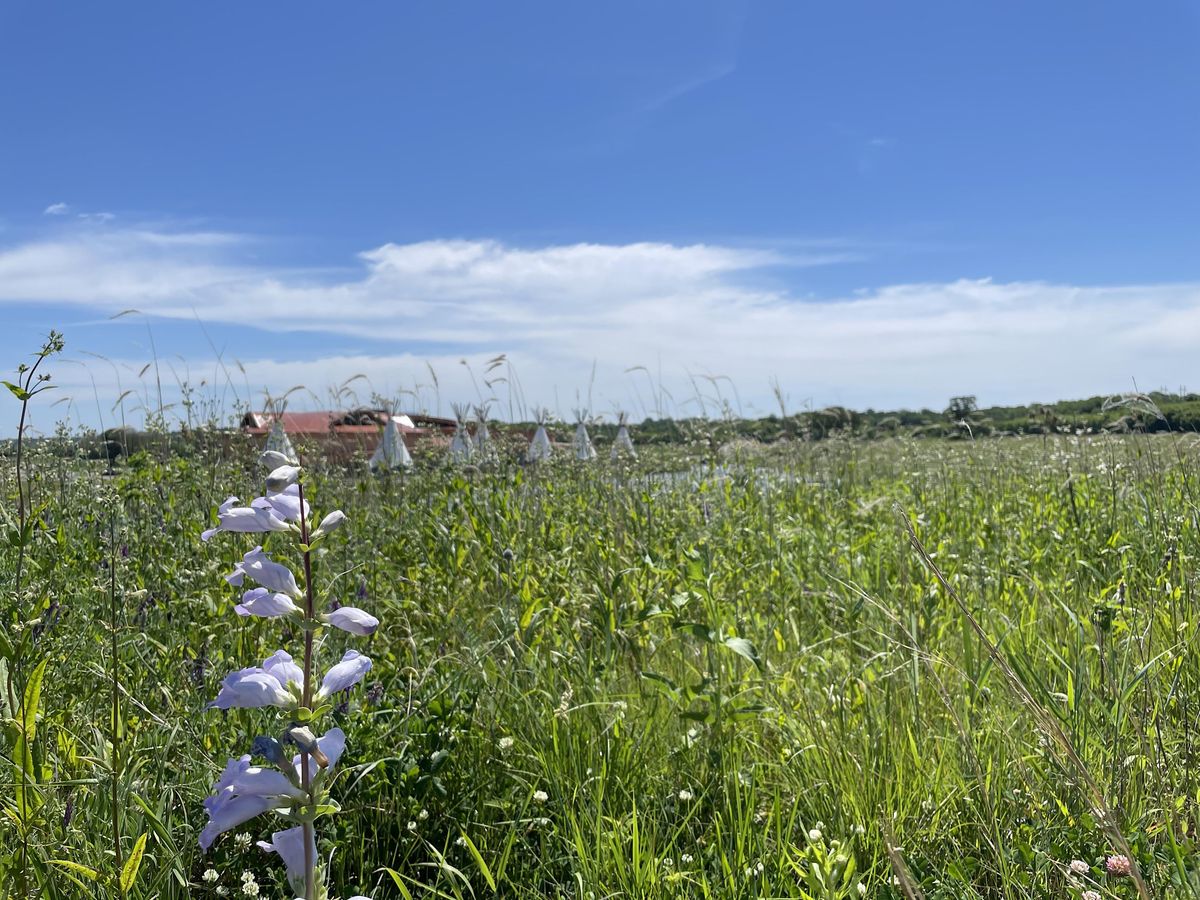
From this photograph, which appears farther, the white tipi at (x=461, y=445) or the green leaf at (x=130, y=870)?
the white tipi at (x=461, y=445)

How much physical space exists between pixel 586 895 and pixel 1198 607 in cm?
237

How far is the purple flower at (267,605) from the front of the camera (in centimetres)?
108

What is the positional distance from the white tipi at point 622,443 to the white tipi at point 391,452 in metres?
1.57

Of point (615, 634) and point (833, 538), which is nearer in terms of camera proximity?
point (615, 634)

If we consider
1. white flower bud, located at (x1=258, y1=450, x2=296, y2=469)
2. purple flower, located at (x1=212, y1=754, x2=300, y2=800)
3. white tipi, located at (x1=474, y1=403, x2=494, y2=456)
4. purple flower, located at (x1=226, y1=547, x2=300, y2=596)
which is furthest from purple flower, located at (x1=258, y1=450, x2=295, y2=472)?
white tipi, located at (x1=474, y1=403, x2=494, y2=456)

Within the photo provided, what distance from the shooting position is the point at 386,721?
8.11ft

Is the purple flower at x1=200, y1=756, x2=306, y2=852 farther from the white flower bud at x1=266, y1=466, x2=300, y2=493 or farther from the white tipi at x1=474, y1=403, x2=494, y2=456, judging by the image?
the white tipi at x1=474, y1=403, x2=494, y2=456

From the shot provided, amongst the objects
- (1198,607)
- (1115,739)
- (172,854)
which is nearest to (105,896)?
(172,854)

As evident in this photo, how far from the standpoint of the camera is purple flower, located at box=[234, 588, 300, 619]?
1.08 metres

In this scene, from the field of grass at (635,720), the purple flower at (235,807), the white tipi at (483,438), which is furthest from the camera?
the white tipi at (483,438)

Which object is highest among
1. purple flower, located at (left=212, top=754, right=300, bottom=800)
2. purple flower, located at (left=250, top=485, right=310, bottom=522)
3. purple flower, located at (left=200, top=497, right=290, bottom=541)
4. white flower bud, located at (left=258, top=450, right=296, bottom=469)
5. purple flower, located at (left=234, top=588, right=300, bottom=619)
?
white flower bud, located at (left=258, top=450, right=296, bottom=469)

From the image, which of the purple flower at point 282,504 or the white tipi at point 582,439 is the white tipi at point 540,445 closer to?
the white tipi at point 582,439

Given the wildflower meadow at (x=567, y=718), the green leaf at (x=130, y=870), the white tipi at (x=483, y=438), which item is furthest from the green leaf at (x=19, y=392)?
the white tipi at (x=483, y=438)

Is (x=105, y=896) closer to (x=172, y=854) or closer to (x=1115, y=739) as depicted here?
(x=172, y=854)
